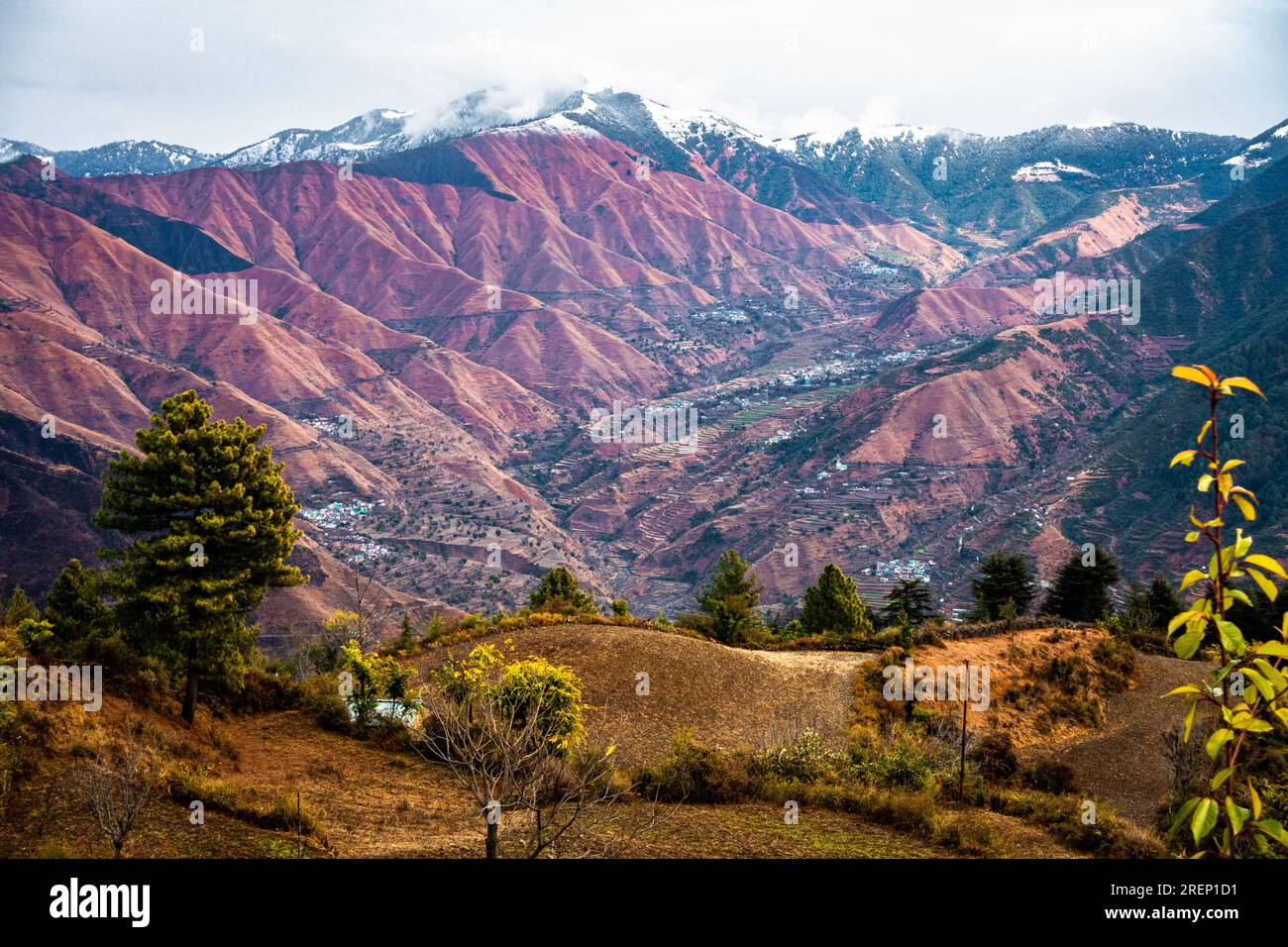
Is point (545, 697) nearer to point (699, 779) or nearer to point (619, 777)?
point (619, 777)

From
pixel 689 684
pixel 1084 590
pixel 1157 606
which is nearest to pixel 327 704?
pixel 689 684

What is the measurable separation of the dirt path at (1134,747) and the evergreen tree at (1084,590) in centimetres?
1180

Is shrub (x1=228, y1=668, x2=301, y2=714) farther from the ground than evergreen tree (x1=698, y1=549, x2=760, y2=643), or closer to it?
farther from the ground

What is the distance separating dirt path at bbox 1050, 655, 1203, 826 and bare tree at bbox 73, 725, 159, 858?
20.8 meters

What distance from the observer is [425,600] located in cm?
8906

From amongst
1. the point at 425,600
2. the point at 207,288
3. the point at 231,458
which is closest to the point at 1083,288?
the point at 425,600

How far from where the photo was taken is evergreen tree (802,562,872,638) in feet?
135

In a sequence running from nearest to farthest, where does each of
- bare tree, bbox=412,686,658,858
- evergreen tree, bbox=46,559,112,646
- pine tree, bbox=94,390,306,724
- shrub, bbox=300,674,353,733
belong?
bare tree, bbox=412,686,658,858 → pine tree, bbox=94,390,306,724 → shrub, bbox=300,674,353,733 → evergreen tree, bbox=46,559,112,646

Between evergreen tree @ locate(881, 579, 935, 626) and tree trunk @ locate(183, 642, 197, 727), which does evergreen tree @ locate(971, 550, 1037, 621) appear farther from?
tree trunk @ locate(183, 642, 197, 727)

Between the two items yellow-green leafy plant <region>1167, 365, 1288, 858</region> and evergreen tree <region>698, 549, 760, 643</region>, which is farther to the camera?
evergreen tree <region>698, 549, 760, 643</region>

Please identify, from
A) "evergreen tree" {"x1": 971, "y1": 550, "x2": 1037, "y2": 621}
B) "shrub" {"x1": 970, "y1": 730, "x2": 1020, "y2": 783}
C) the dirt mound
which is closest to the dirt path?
"shrub" {"x1": 970, "y1": 730, "x2": 1020, "y2": 783}

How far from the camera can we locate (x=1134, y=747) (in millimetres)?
25562

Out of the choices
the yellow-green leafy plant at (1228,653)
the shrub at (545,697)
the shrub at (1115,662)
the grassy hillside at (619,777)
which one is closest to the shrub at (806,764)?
the grassy hillside at (619,777)
